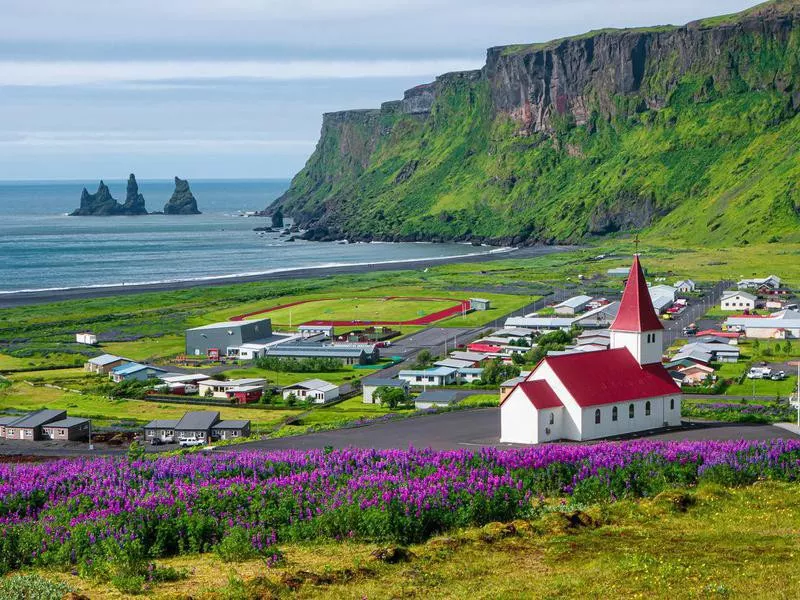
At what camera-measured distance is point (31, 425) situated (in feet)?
198

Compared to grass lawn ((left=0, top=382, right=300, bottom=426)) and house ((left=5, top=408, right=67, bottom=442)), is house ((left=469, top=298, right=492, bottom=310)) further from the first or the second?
house ((left=5, top=408, right=67, bottom=442))

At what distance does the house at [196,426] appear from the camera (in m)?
58.2

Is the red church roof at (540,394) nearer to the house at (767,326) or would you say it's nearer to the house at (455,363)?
the house at (455,363)

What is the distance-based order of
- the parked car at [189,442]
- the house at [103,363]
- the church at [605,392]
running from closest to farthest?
the church at [605,392]
the parked car at [189,442]
the house at [103,363]

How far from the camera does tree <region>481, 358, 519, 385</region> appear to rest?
74000mm

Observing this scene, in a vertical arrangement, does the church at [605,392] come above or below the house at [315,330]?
above

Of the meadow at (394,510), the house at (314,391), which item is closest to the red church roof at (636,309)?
the meadow at (394,510)

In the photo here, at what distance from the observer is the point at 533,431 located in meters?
48.1

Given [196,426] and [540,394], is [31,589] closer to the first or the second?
[540,394]

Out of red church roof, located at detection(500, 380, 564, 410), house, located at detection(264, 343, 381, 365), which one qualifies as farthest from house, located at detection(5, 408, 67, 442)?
house, located at detection(264, 343, 381, 365)

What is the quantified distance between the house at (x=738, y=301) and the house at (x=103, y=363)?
58.1 metres

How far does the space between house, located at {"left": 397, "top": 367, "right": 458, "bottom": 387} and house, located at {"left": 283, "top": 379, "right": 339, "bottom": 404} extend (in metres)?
5.11

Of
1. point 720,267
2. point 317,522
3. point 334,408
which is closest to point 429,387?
point 334,408

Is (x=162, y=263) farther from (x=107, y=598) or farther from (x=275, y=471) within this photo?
(x=107, y=598)
